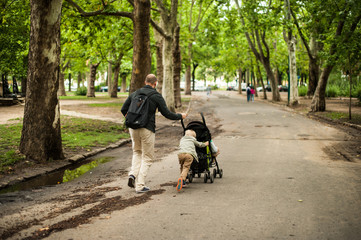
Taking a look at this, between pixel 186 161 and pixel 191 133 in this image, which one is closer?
pixel 186 161

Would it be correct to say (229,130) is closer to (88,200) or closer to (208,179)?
(208,179)

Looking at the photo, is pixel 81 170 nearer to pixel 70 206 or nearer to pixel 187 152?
pixel 70 206

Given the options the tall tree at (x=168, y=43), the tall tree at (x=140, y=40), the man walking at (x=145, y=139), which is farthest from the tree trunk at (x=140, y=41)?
the man walking at (x=145, y=139)

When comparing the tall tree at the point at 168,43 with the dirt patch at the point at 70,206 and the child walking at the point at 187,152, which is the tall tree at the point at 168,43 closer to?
the dirt patch at the point at 70,206

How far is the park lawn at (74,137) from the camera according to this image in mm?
9207

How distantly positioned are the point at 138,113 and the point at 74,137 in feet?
25.2

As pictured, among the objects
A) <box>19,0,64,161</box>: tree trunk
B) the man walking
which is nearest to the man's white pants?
the man walking

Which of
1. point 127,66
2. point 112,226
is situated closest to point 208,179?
point 112,226

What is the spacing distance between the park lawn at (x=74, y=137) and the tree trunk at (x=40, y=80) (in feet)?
1.51

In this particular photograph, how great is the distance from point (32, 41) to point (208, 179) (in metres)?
5.29

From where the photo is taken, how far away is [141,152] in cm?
686

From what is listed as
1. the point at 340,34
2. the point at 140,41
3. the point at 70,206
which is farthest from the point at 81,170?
the point at 340,34

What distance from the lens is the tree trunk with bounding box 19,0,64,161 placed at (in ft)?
30.5

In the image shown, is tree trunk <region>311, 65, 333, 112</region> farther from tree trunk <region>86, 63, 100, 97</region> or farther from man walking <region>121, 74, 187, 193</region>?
tree trunk <region>86, 63, 100, 97</region>
